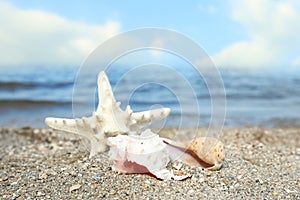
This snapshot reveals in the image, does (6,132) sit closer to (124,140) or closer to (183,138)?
(183,138)

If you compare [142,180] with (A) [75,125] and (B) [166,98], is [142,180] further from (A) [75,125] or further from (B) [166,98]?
(B) [166,98]

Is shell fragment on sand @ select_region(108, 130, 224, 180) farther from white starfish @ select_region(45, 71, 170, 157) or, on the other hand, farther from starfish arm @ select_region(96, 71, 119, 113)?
starfish arm @ select_region(96, 71, 119, 113)

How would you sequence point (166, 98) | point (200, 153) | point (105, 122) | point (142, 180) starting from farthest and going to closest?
point (166, 98) → point (105, 122) → point (200, 153) → point (142, 180)

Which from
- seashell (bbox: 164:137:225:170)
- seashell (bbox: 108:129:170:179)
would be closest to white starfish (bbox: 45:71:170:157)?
seashell (bbox: 108:129:170:179)

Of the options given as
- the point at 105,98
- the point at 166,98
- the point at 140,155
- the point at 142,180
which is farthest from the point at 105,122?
the point at 166,98

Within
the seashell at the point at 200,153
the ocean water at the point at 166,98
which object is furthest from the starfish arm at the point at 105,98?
the seashell at the point at 200,153
